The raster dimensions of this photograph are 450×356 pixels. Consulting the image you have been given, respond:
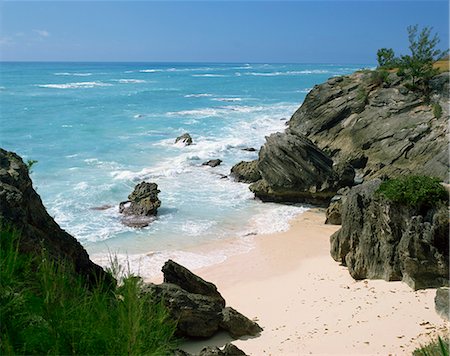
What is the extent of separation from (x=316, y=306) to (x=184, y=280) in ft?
11.8

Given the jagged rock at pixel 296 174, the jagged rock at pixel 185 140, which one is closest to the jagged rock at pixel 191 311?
the jagged rock at pixel 296 174

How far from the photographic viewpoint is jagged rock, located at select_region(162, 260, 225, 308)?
11.7m

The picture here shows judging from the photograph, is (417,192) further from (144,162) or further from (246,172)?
(144,162)

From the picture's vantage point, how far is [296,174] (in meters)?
24.1

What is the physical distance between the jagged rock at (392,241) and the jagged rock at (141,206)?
973cm

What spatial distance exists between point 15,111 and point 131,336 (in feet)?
187

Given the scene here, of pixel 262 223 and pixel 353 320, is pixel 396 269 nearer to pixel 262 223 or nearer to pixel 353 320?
pixel 353 320

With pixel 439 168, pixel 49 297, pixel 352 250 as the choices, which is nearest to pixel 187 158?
pixel 439 168

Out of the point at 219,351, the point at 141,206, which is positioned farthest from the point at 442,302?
the point at 141,206

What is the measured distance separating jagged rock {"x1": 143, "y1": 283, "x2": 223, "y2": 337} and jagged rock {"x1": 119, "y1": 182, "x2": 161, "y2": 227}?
10.2 metres

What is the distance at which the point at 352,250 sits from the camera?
47.1 ft

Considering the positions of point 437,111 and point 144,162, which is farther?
point 144,162

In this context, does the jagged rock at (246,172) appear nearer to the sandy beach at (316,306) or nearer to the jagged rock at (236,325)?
the sandy beach at (316,306)

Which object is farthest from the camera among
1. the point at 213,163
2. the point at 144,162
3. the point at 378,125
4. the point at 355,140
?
the point at 144,162
